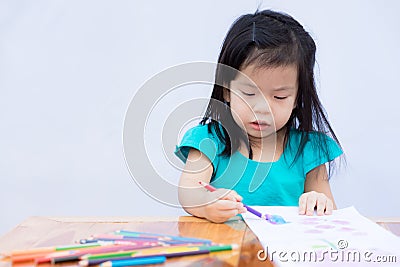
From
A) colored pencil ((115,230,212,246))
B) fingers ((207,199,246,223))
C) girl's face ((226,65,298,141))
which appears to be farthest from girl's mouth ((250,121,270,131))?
colored pencil ((115,230,212,246))

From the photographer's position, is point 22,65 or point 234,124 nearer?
point 234,124

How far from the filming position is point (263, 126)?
3.34 feet

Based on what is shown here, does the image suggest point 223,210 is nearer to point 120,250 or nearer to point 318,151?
point 120,250

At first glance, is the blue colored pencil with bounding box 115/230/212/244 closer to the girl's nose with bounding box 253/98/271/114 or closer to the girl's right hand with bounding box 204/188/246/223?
the girl's right hand with bounding box 204/188/246/223

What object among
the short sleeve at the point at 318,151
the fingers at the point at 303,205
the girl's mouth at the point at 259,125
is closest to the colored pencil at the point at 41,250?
the fingers at the point at 303,205

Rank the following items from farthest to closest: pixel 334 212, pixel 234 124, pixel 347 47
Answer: pixel 347 47 → pixel 234 124 → pixel 334 212

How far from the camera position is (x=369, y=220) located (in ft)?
2.68

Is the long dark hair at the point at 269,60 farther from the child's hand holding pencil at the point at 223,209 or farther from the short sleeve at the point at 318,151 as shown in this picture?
the child's hand holding pencil at the point at 223,209

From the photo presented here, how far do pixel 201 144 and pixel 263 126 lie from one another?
0.34ft

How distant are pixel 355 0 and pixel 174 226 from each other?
0.98m

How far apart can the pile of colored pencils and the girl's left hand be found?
0.80 feet

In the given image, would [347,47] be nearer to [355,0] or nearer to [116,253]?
[355,0]

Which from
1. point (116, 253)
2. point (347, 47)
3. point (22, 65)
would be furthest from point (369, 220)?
point (22, 65)

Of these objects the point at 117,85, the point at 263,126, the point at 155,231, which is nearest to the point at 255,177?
the point at 263,126
